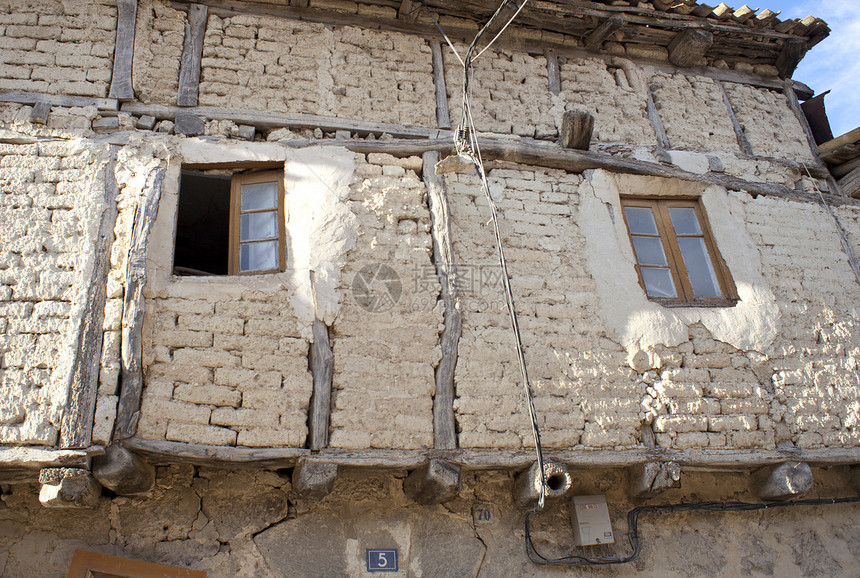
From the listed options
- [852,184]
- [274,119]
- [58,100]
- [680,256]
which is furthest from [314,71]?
[852,184]

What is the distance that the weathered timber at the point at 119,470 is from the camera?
3785 mm

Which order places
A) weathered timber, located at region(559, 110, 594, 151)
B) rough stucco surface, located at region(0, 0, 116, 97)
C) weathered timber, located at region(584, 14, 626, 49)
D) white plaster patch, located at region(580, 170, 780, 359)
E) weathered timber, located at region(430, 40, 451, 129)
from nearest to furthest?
white plaster patch, located at region(580, 170, 780, 359) < rough stucco surface, located at region(0, 0, 116, 97) < weathered timber, located at region(559, 110, 594, 151) < weathered timber, located at region(430, 40, 451, 129) < weathered timber, located at region(584, 14, 626, 49)

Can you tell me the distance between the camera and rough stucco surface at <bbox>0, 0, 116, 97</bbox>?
5.29 m

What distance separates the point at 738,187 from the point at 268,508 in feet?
14.8

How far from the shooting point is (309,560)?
161 inches

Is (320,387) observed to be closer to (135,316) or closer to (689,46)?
(135,316)

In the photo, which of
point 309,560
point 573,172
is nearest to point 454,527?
Result: point 309,560

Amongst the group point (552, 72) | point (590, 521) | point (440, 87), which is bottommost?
point (590, 521)

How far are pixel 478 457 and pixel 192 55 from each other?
12.5 feet

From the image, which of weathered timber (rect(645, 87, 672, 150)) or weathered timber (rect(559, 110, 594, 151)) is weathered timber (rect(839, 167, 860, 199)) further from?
weathered timber (rect(559, 110, 594, 151))

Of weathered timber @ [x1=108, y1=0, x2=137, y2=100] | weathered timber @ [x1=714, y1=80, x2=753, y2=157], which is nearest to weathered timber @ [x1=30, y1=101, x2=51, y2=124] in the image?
weathered timber @ [x1=108, y1=0, x2=137, y2=100]

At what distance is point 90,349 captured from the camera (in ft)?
13.5

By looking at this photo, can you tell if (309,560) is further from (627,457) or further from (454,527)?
(627,457)

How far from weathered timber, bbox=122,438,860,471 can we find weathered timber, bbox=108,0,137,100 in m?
2.80
